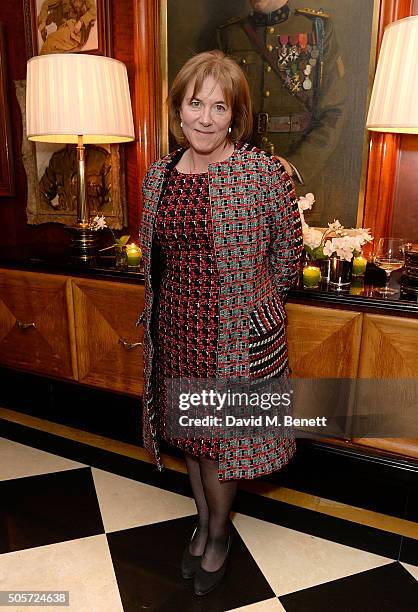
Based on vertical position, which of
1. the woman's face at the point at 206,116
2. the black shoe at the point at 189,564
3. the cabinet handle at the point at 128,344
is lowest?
the black shoe at the point at 189,564

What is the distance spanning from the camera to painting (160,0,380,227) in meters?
1.94

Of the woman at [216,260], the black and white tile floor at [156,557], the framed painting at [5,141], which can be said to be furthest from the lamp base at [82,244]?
the black and white tile floor at [156,557]

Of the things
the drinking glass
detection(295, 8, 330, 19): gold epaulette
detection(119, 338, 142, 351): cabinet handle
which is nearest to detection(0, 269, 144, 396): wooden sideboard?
detection(119, 338, 142, 351): cabinet handle

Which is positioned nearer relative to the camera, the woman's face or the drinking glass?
the woman's face

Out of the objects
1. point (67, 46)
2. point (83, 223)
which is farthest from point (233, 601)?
point (67, 46)

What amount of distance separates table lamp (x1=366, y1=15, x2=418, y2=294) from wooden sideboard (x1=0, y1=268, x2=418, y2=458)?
582mm

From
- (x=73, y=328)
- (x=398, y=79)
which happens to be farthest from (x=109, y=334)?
(x=398, y=79)

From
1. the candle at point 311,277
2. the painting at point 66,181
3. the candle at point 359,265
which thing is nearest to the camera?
the candle at point 311,277

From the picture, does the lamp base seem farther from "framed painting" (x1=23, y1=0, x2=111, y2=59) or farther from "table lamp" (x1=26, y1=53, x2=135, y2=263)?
"framed painting" (x1=23, y1=0, x2=111, y2=59)

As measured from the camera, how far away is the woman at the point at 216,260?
1.43 metres

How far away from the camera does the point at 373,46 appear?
74.8 inches

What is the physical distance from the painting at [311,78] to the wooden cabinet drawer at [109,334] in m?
0.84

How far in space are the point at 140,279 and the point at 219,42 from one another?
1.03m

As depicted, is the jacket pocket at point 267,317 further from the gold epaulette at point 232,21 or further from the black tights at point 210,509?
the gold epaulette at point 232,21
